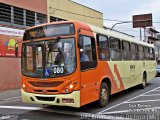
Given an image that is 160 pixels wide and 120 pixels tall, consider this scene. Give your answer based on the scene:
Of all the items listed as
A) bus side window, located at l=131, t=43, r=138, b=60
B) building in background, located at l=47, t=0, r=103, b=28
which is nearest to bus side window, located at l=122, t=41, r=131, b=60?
bus side window, located at l=131, t=43, r=138, b=60

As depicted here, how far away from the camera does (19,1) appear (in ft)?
64.8

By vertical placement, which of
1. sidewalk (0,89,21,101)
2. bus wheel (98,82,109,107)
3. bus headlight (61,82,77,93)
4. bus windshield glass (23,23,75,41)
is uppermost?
bus windshield glass (23,23,75,41)

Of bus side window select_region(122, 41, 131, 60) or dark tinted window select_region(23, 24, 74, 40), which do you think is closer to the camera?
dark tinted window select_region(23, 24, 74, 40)

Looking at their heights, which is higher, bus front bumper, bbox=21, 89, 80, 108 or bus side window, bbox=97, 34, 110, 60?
bus side window, bbox=97, 34, 110, 60

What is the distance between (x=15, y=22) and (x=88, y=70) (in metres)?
11.5

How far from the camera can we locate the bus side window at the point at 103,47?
34.2 ft

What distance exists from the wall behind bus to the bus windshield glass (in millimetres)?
8635

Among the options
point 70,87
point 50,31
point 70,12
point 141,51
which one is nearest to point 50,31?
point 50,31

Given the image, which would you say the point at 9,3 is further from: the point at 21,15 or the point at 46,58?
the point at 46,58

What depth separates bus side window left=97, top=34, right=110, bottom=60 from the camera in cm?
1044

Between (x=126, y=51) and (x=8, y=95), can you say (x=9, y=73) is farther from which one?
(x=126, y=51)

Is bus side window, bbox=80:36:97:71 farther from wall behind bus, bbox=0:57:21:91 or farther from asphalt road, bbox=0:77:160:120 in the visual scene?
wall behind bus, bbox=0:57:21:91

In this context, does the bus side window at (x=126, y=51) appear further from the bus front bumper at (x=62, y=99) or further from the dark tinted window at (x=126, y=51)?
the bus front bumper at (x=62, y=99)

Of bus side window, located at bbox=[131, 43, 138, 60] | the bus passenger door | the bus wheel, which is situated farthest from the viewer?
bus side window, located at bbox=[131, 43, 138, 60]
